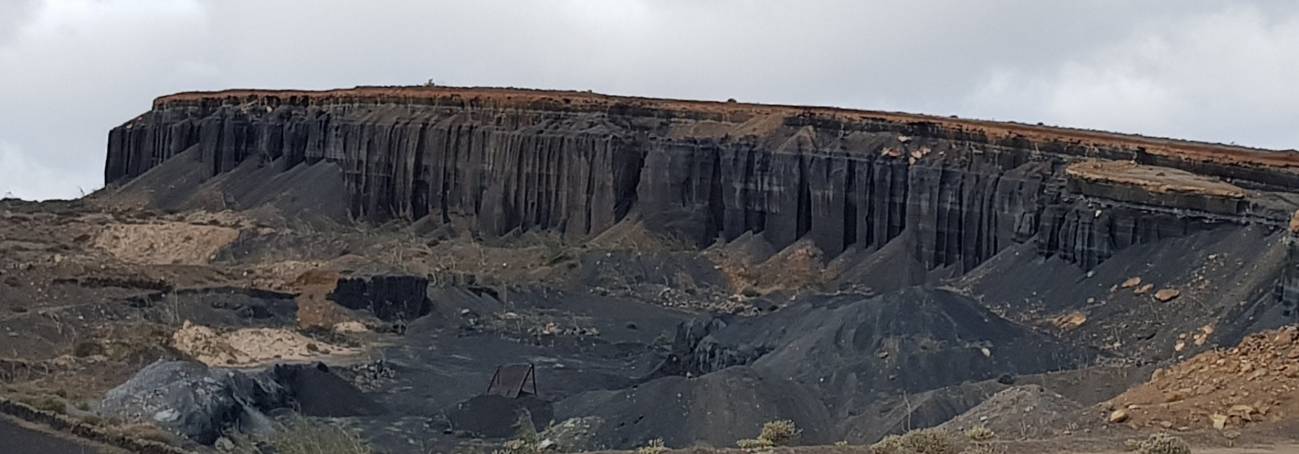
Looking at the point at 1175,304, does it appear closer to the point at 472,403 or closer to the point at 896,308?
the point at 896,308

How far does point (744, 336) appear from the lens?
38.5 m

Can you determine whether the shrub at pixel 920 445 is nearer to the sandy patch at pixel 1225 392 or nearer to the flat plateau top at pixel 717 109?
the sandy patch at pixel 1225 392

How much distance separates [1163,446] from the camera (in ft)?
60.8

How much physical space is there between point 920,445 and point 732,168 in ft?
135

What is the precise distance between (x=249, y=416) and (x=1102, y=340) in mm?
16286

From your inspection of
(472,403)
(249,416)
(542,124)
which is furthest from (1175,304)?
(542,124)

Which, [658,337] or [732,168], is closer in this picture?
[658,337]

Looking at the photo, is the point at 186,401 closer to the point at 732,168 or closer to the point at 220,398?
the point at 220,398

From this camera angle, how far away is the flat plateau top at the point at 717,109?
46.4 metres

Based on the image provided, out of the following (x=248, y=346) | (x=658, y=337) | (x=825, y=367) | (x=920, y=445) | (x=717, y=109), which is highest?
(x=717, y=109)

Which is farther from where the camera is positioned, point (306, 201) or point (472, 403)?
point (306, 201)

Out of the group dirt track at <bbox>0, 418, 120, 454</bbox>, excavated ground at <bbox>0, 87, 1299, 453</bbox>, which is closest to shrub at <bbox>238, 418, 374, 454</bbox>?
excavated ground at <bbox>0, 87, 1299, 453</bbox>

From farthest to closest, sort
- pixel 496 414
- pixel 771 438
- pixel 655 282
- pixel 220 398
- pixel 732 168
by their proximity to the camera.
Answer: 1. pixel 732 168
2. pixel 655 282
3. pixel 496 414
4. pixel 220 398
5. pixel 771 438

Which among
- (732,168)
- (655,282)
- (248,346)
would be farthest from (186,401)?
(732,168)
